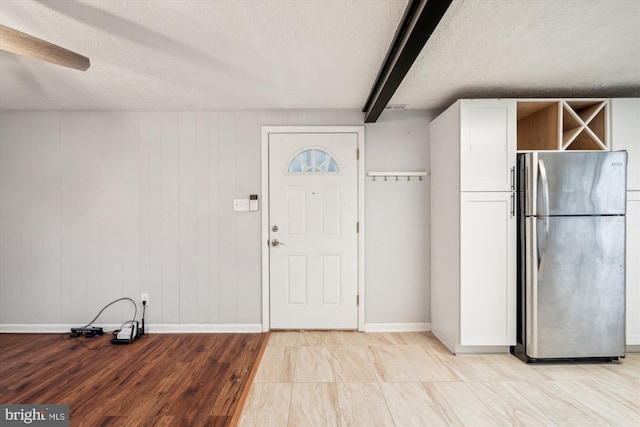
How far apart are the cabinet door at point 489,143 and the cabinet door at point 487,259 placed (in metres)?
0.16

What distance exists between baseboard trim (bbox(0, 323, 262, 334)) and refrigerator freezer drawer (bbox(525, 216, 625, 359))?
8.68 ft

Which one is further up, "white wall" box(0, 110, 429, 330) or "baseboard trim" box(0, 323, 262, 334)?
"white wall" box(0, 110, 429, 330)

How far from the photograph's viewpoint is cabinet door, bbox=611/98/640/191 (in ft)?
8.79

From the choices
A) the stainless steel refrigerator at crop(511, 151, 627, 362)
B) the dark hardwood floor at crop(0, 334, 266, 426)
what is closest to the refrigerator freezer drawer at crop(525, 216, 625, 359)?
the stainless steel refrigerator at crop(511, 151, 627, 362)

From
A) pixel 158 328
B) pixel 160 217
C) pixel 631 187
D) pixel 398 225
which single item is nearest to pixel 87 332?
pixel 158 328

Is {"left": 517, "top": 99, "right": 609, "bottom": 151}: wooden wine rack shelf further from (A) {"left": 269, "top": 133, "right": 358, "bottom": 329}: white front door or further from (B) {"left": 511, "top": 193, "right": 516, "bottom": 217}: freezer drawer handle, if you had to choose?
(A) {"left": 269, "top": 133, "right": 358, "bottom": 329}: white front door

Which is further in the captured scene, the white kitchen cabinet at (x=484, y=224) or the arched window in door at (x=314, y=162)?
the arched window in door at (x=314, y=162)

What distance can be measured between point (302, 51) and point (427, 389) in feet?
8.20

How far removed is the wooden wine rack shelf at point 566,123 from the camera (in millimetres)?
2666

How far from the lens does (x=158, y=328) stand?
3.31m

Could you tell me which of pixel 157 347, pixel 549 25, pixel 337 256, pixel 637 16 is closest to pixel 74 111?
pixel 157 347

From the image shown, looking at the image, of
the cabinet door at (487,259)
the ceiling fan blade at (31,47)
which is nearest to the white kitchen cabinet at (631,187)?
the cabinet door at (487,259)

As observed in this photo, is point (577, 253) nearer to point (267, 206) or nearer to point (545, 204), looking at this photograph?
point (545, 204)

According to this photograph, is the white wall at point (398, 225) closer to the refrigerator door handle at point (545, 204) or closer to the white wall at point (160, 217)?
the white wall at point (160, 217)
